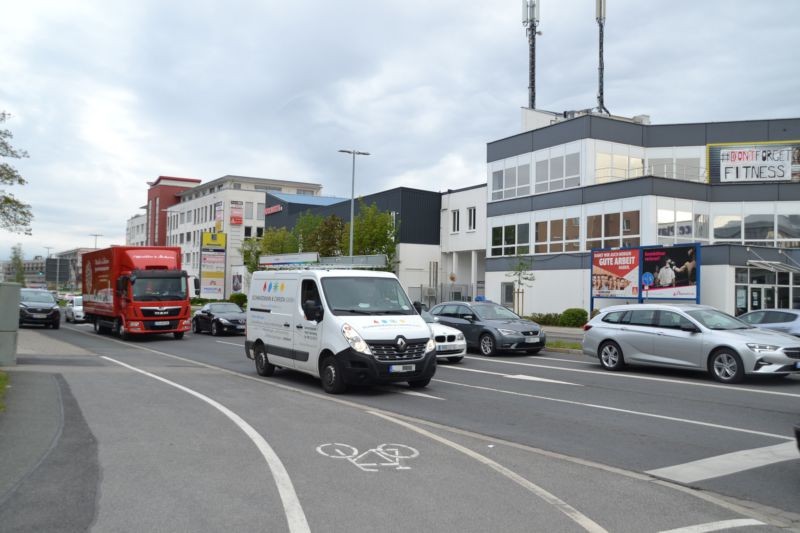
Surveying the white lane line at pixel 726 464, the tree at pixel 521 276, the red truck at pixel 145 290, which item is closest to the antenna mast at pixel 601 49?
the tree at pixel 521 276

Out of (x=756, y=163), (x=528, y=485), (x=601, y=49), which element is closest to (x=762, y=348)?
(x=528, y=485)

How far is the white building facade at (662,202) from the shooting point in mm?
30844

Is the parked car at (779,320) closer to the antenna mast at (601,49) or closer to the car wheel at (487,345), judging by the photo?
the car wheel at (487,345)

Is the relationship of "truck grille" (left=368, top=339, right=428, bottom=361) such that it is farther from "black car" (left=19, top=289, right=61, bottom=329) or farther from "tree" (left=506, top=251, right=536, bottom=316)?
"black car" (left=19, top=289, right=61, bottom=329)

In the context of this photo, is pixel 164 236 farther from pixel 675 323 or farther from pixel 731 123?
pixel 675 323

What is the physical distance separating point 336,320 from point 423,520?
6.53 m

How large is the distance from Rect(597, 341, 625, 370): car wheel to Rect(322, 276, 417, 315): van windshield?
218 inches

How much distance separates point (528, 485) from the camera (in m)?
5.90

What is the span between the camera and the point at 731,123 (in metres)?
35.8

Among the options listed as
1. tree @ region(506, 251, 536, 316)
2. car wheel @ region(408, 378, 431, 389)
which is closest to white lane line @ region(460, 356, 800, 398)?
car wheel @ region(408, 378, 431, 389)

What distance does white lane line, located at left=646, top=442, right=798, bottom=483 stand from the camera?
20.7ft

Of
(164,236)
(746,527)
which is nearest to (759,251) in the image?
(746,527)

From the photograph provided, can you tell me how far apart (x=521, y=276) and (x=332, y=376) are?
26732 mm

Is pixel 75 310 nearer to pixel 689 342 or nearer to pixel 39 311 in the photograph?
pixel 39 311
